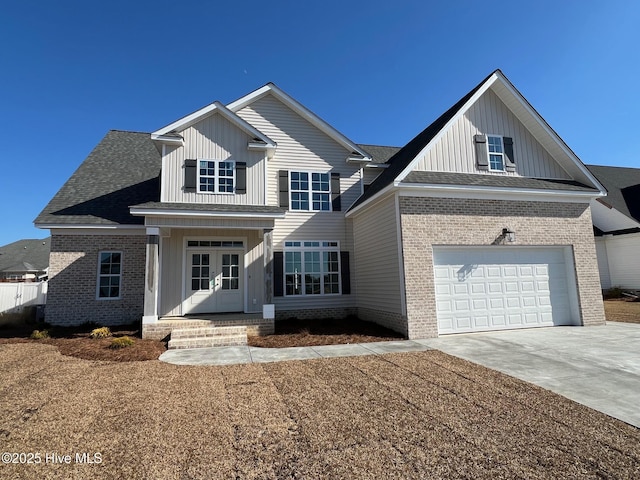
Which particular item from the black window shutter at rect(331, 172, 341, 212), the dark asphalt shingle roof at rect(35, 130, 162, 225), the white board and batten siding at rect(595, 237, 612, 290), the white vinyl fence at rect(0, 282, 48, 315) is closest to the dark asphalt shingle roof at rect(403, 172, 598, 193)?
the black window shutter at rect(331, 172, 341, 212)

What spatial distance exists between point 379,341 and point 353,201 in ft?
20.2

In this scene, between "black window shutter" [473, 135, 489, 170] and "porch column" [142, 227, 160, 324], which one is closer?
"porch column" [142, 227, 160, 324]

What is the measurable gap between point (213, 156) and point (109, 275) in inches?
220

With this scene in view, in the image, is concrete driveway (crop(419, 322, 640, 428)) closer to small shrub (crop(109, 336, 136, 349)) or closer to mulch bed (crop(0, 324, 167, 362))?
mulch bed (crop(0, 324, 167, 362))

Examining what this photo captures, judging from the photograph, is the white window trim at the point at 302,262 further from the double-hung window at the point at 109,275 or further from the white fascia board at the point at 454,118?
the double-hung window at the point at 109,275

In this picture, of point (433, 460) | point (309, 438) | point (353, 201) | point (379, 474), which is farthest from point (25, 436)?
point (353, 201)

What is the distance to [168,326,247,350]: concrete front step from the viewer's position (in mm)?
9320

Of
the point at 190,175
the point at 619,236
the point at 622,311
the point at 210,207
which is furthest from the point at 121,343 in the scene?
the point at 619,236

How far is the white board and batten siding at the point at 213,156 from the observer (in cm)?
1177

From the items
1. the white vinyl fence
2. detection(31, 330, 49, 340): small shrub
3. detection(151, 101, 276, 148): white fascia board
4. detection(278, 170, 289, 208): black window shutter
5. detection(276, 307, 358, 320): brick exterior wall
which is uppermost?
detection(151, 101, 276, 148): white fascia board

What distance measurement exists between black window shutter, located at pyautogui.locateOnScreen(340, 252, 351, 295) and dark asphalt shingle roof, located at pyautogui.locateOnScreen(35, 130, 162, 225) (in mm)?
7362

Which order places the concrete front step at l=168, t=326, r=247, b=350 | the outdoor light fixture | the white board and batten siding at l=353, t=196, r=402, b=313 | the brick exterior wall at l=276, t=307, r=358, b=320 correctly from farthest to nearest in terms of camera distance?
the brick exterior wall at l=276, t=307, r=358, b=320, the outdoor light fixture, the white board and batten siding at l=353, t=196, r=402, b=313, the concrete front step at l=168, t=326, r=247, b=350

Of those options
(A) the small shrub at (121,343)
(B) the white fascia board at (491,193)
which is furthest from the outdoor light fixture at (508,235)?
(A) the small shrub at (121,343)

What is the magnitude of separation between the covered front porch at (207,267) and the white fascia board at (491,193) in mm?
4139
